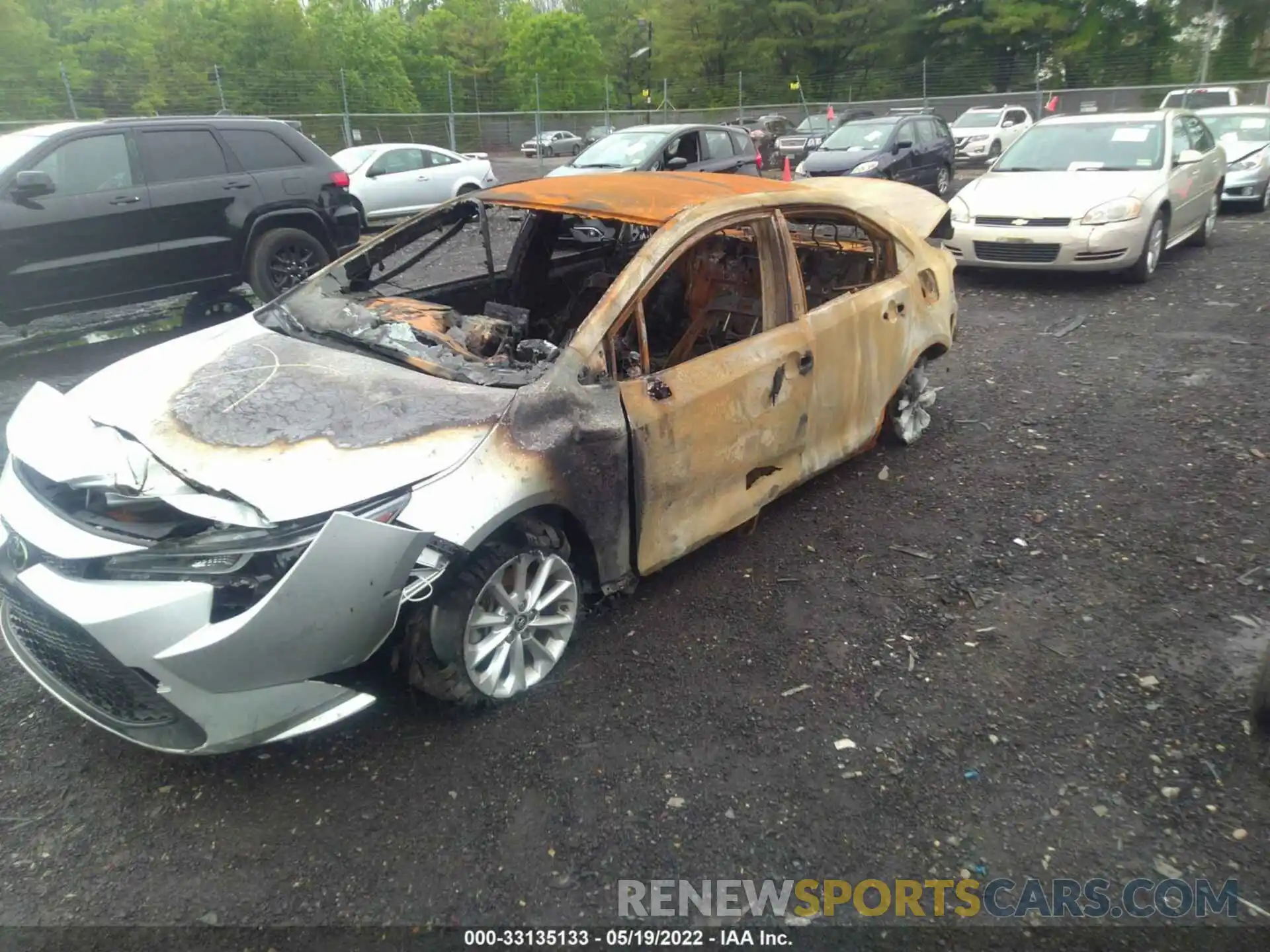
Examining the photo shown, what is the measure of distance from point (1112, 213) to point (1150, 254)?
84 cm

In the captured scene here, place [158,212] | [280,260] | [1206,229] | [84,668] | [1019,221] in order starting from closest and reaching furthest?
1. [84,668]
2. [158,212]
3. [280,260]
4. [1019,221]
5. [1206,229]

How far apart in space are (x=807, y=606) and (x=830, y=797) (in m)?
1.10

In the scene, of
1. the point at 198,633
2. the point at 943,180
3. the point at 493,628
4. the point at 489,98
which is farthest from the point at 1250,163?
the point at 489,98

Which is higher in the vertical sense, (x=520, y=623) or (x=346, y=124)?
(x=346, y=124)

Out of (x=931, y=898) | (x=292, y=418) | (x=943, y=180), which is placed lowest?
(x=931, y=898)

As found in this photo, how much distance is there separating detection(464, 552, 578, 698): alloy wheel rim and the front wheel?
7894mm

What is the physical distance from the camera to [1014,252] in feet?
28.3

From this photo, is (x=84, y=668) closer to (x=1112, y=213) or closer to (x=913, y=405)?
(x=913, y=405)

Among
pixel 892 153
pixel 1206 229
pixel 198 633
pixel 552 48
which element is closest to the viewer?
pixel 198 633

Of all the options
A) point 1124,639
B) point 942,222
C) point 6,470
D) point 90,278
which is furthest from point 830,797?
point 90,278

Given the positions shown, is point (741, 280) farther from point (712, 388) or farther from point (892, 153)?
point (892, 153)

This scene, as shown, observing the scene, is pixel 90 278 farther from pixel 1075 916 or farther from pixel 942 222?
pixel 1075 916

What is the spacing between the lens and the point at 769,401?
377cm

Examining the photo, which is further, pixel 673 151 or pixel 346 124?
pixel 346 124
